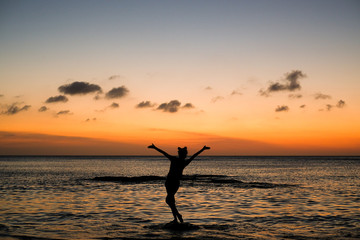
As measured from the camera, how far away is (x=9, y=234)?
12.8 meters

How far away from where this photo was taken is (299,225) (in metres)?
15.3

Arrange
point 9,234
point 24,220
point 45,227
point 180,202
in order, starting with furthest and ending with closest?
point 180,202 < point 24,220 < point 45,227 < point 9,234

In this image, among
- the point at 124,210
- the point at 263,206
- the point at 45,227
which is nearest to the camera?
the point at 45,227

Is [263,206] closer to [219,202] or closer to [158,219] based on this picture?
[219,202]

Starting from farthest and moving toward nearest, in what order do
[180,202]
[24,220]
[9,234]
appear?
[180,202], [24,220], [9,234]

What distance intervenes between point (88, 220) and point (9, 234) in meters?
3.90

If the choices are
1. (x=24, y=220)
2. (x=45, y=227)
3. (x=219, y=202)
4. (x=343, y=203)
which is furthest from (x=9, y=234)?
(x=343, y=203)

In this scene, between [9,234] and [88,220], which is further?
[88,220]

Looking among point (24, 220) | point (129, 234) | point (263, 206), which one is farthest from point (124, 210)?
point (263, 206)

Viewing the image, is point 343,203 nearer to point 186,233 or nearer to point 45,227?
point 186,233

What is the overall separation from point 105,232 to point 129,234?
1.07 m

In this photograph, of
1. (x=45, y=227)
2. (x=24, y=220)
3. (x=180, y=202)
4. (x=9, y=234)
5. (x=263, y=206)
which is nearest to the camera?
(x=9, y=234)

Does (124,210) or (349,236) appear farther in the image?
(124,210)

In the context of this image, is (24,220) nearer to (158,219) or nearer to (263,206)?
(158,219)
